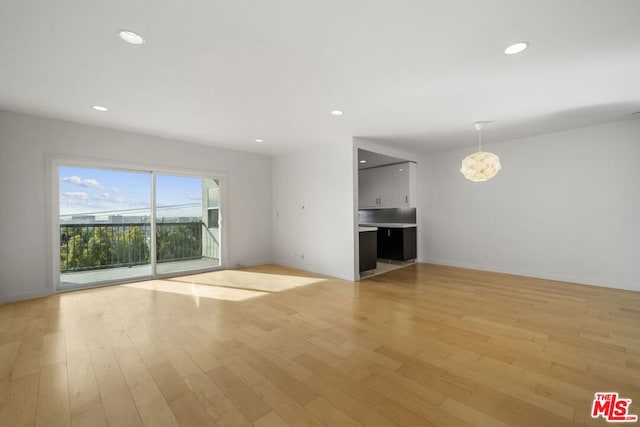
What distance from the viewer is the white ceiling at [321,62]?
5.88ft

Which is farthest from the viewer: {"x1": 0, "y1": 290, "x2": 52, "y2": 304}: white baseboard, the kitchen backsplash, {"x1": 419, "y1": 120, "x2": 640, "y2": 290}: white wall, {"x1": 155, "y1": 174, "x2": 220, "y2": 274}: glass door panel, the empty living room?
A: the kitchen backsplash

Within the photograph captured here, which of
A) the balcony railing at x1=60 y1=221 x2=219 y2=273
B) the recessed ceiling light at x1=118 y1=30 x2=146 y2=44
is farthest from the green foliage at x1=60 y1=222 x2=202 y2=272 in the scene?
the recessed ceiling light at x1=118 y1=30 x2=146 y2=44

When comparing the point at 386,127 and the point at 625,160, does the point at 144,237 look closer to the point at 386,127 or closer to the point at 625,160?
the point at 386,127

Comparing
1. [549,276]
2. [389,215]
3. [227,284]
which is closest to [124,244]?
[227,284]

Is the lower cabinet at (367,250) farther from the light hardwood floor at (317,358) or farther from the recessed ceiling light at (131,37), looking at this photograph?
the recessed ceiling light at (131,37)

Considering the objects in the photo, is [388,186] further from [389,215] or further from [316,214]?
[316,214]

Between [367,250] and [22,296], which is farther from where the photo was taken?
[367,250]

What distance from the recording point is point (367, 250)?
5.16 metres

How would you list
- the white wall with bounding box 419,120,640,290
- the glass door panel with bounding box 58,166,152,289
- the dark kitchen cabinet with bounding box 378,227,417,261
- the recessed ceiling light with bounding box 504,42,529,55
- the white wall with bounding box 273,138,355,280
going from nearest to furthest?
1. the recessed ceiling light with bounding box 504,42,529,55
2. the white wall with bounding box 419,120,640,290
3. the glass door panel with bounding box 58,166,152,289
4. the white wall with bounding box 273,138,355,280
5. the dark kitchen cabinet with bounding box 378,227,417,261

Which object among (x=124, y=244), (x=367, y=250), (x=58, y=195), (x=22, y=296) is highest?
(x=58, y=195)

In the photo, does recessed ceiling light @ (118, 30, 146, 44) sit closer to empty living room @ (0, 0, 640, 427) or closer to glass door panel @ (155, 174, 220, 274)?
empty living room @ (0, 0, 640, 427)

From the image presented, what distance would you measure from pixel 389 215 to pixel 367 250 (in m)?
2.28

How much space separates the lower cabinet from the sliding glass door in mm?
3020

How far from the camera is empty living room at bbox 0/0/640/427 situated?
1777mm
